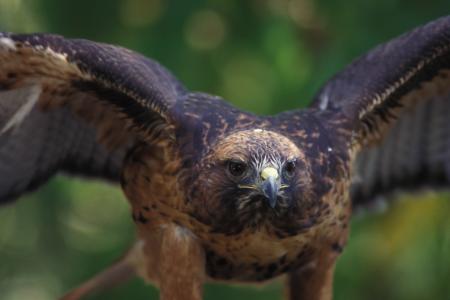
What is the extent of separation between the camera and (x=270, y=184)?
23.2 feet

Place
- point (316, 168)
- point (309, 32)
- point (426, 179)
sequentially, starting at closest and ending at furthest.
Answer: point (316, 168) → point (426, 179) → point (309, 32)

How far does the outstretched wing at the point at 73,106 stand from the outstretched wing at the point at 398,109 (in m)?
1.14

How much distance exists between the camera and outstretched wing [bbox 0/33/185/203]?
24.9 feet

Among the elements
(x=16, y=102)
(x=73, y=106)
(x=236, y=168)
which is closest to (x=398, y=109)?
(x=236, y=168)

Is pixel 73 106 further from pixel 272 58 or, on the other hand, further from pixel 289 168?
pixel 272 58

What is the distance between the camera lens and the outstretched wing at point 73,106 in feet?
24.9

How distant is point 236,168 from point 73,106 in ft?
5.24

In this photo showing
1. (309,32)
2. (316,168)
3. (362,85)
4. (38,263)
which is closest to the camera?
(316,168)

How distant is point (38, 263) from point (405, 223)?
12.3ft

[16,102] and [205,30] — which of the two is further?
[205,30]

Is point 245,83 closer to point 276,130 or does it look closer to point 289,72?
point 289,72

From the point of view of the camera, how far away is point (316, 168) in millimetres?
7602

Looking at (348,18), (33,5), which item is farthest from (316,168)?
(33,5)

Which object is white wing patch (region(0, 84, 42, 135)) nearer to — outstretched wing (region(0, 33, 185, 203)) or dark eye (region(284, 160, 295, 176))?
outstretched wing (region(0, 33, 185, 203))
